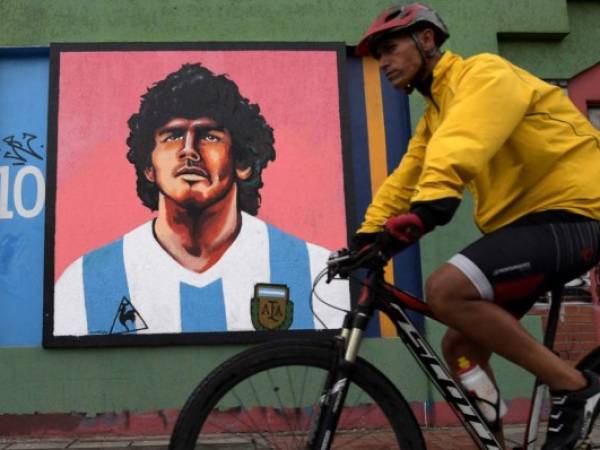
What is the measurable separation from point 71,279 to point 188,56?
2079mm

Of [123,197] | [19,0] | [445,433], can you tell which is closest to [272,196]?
[123,197]

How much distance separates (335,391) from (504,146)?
114 cm

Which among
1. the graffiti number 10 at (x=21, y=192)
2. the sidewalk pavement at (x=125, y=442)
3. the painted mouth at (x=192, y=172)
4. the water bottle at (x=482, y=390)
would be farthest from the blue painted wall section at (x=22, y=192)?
the water bottle at (x=482, y=390)

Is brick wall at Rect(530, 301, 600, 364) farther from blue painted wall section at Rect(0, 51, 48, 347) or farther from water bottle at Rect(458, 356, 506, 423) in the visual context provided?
blue painted wall section at Rect(0, 51, 48, 347)

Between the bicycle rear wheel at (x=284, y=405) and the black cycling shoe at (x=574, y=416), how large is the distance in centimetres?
47

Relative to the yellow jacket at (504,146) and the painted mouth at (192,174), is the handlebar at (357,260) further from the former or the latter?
the painted mouth at (192,174)

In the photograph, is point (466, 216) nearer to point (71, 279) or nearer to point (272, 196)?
point (272, 196)

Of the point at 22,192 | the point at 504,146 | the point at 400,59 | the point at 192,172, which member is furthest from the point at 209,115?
the point at 504,146

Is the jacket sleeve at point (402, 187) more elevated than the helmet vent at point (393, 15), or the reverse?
the helmet vent at point (393, 15)

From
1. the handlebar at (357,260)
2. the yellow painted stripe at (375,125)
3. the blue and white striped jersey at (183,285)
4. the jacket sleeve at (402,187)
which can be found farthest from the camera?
the yellow painted stripe at (375,125)

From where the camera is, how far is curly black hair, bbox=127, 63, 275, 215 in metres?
5.18

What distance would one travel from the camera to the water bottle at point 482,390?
2328mm

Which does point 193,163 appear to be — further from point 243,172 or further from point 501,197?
point 501,197

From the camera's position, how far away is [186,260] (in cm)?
504
